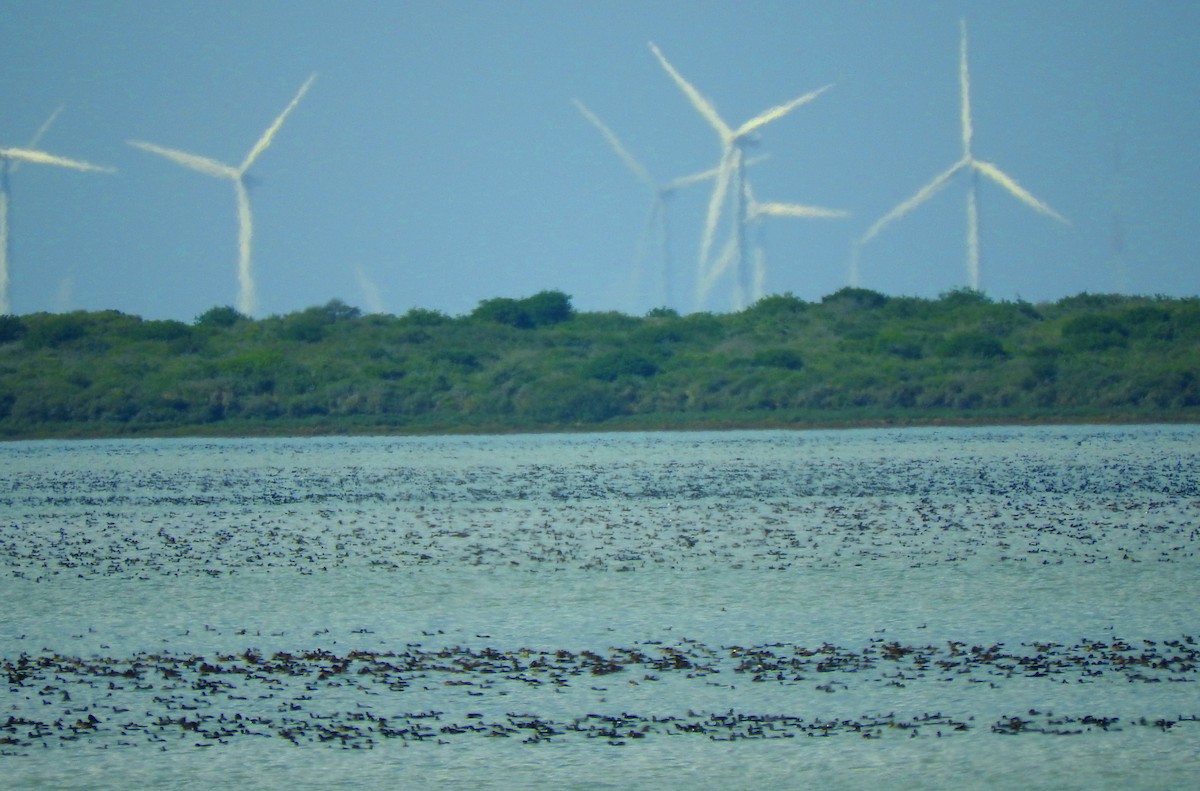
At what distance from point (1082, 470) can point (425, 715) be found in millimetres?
33161

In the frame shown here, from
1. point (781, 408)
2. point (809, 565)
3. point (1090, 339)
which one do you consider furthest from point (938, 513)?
point (1090, 339)

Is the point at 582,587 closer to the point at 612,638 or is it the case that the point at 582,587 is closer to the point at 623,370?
the point at 612,638

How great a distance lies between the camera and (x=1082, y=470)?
46.2m

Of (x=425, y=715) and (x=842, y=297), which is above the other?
(x=842, y=297)

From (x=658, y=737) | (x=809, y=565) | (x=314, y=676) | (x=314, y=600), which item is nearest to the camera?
(x=658, y=737)

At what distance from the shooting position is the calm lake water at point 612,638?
14.8m

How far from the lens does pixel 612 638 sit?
2036 centimetres

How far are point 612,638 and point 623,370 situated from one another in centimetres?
7421

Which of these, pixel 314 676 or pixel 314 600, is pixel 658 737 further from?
pixel 314 600

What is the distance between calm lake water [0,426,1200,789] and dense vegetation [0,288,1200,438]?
42.7 m

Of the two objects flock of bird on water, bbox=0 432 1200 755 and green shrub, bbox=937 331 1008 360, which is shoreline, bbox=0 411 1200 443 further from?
flock of bird on water, bbox=0 432 1200 755

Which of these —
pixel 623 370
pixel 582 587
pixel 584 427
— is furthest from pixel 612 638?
pixel 623 370

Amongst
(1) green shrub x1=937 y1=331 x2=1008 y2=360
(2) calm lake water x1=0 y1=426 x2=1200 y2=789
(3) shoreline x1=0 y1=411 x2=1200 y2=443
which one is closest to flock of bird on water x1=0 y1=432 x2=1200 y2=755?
(2) calm lake water x1=0 y1=426 x2=1200 y2=789

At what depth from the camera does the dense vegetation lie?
85.0 meters
